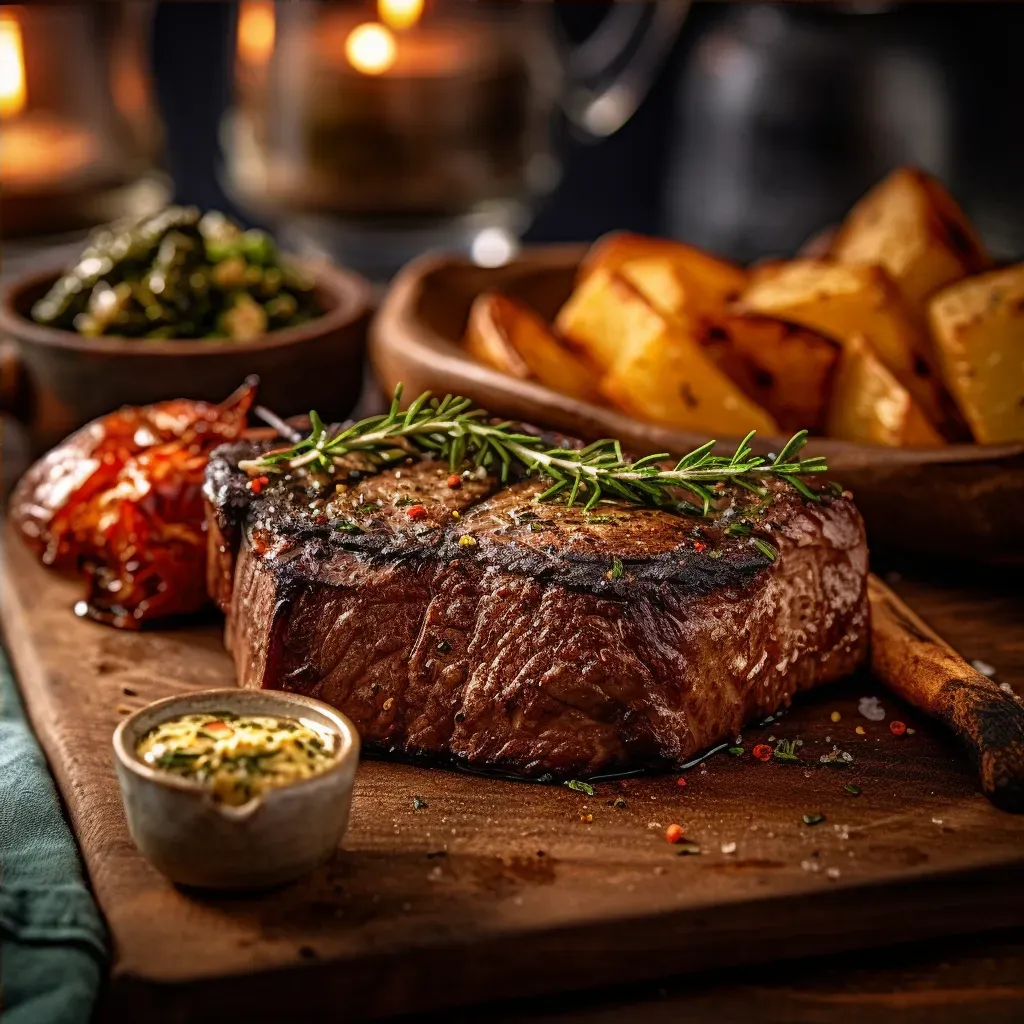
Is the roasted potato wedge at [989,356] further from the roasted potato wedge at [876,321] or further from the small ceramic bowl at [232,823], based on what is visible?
the small ceramic bowl at [232,823]

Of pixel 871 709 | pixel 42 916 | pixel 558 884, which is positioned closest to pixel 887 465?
pixel 871 709

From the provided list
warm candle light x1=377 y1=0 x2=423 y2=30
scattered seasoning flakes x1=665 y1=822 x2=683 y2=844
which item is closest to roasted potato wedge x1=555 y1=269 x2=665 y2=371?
scattered seasoning flakes x1=665 y1=822 x2=683 y2=844

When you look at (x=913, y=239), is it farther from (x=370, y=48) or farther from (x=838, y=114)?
(x=370, y=48)

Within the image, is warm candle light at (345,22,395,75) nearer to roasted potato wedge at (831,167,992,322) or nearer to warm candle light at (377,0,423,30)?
warm candle light at (377,0,423,30)

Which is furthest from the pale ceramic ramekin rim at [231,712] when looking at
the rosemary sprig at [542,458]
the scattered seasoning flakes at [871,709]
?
the scattered seasoning flakes at [871,709]

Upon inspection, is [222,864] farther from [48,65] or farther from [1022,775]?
[48,65]

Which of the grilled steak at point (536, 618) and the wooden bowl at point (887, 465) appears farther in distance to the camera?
the wooden bowl at point (887, 465)
